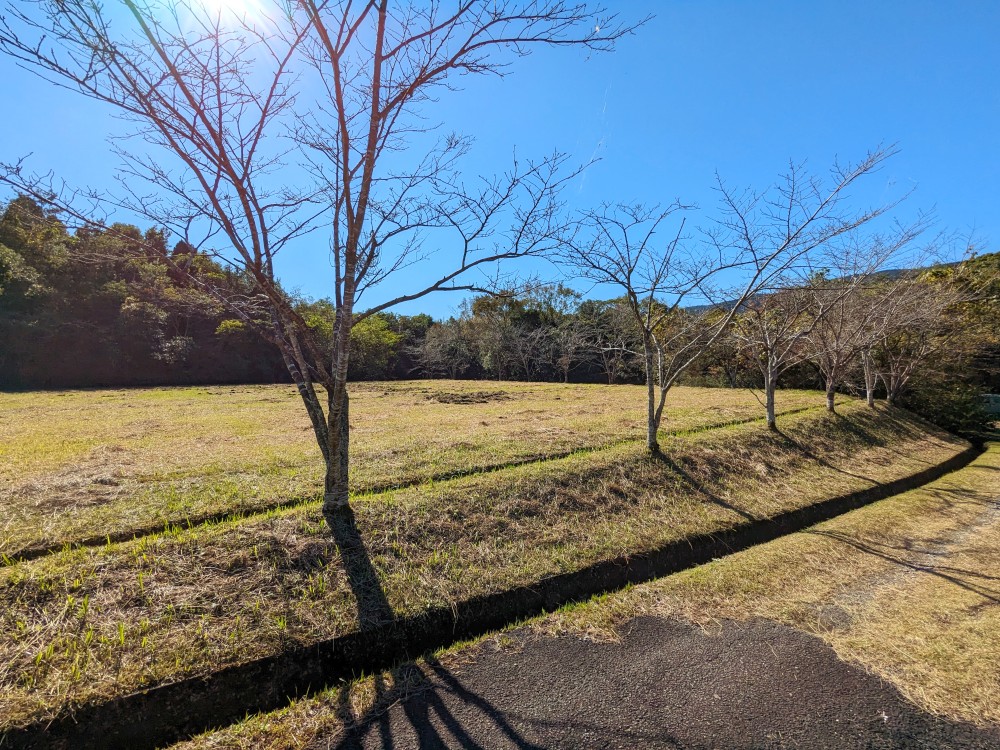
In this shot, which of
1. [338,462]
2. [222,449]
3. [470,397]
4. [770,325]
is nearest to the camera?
[338,462]

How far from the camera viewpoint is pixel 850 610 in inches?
134

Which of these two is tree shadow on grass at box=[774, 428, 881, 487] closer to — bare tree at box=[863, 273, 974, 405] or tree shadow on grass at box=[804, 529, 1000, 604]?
tree shadow on grass at box=[804, 529, 1000, 604]

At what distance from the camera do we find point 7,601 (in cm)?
264

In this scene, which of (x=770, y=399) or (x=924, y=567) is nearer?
(x=924, y=567)

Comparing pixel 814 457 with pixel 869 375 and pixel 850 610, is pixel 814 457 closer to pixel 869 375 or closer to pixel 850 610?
pixel 850 610

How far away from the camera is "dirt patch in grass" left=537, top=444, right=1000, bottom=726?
2682 millimetres

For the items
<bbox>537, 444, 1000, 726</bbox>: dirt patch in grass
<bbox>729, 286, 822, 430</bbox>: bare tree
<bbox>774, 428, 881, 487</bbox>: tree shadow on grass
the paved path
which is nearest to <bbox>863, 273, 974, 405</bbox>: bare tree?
<bbox>729, 286, 822, 430</bbox>: bare tree

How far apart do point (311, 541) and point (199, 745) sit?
1.42 metres

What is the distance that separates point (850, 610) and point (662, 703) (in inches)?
83.2

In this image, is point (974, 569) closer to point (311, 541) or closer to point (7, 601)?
point (311, 541)

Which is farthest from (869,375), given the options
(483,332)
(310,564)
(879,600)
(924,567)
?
(483,332)

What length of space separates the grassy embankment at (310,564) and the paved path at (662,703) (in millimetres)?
763

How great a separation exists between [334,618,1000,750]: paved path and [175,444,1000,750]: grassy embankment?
145 millimetres

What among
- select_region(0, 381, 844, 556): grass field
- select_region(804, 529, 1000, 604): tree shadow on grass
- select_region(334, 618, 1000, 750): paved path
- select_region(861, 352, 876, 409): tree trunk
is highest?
select_region(861, 352, 876, 409): tree trunk
